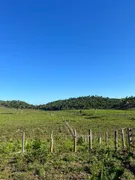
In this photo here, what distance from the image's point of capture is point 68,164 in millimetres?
10836

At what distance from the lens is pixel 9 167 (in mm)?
10414

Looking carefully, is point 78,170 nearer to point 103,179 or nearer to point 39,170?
point 39,170

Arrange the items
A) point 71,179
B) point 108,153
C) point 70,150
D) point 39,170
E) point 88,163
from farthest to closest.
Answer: point 70,150, point 108,153, point 88,163, point 39,170, point 71,179

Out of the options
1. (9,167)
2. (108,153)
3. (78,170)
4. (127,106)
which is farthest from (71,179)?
(127,106)

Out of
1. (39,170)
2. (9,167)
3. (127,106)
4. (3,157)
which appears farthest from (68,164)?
(127,106)

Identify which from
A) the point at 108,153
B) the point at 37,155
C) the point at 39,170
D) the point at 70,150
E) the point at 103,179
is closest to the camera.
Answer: the point at 103,179

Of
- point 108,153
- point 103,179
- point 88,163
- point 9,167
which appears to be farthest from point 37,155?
point 103,179

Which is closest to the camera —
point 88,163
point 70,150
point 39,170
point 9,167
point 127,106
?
point 39,170

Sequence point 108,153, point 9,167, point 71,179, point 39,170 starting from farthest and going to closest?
1. point 108,153
2. point 9,167
3. point 39,170
4. point 71,179

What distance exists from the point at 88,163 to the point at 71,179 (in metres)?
2.22

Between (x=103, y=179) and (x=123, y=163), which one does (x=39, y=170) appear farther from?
(x=123, y=163)

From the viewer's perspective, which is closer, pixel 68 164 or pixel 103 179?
pixel 103 179

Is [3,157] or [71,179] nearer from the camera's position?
[71,179]

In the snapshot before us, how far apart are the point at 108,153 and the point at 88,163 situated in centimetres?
231
